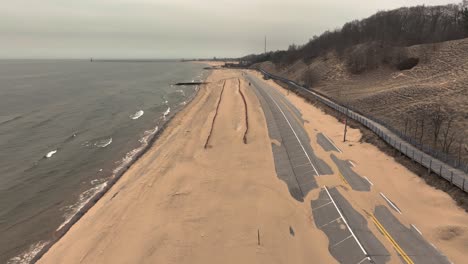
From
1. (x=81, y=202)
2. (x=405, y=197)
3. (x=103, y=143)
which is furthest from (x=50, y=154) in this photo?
(x=405, y=197)

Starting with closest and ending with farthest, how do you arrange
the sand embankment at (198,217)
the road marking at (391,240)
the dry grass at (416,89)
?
1. the road marking at (391,240)
2. the sand embankment at (198,217)
3. the dry grass at (416,89)

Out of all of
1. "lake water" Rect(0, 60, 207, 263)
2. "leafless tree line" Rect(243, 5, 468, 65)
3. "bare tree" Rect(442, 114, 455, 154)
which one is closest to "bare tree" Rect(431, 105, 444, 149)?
"bare tree" Rect(442, 114, 455, 154)

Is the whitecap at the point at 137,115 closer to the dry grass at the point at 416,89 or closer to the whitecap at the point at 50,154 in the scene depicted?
the whitecap at the point at 50,154

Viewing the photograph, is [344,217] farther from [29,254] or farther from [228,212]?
[29,254]

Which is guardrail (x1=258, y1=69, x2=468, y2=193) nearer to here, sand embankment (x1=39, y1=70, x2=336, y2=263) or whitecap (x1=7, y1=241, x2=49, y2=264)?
sand embankment (x1=39, y1=70, x2=336, y2=263)

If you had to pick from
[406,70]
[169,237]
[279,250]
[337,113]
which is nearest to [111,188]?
[169,237]

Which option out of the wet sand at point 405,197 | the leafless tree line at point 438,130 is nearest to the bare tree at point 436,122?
the leafless tree line at point 438,130

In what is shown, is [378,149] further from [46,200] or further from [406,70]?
[406,70]
